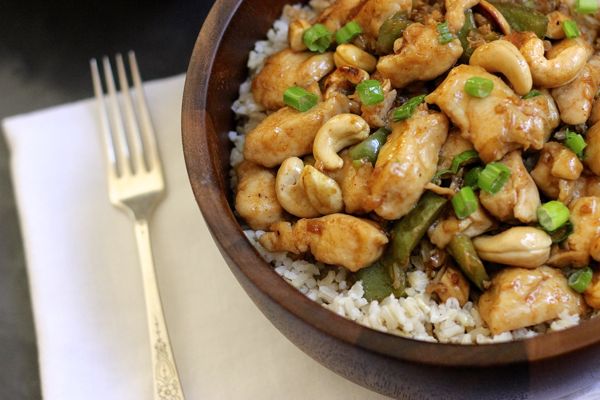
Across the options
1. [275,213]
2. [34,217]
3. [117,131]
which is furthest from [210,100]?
[34,217]

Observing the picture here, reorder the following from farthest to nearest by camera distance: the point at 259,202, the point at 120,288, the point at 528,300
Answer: the point at 120,288
the point at 259,202
the point at 528,300

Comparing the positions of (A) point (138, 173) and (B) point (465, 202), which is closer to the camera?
(B) point (465, 202)

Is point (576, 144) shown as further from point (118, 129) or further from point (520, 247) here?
point (118, 129)

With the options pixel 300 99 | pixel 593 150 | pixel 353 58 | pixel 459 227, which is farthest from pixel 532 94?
pixel 300 99

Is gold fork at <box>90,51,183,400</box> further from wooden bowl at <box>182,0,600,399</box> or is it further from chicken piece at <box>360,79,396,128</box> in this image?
chicken piece at <box>360,79,396,128</box>

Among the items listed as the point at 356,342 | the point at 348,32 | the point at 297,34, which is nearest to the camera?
the point at 356,342

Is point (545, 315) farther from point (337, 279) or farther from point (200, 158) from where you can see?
point (200, 158)

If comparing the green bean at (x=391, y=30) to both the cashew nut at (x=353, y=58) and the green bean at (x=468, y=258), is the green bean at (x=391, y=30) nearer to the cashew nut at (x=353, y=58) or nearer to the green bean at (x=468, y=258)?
the cashew nut at (x=353, y=58)

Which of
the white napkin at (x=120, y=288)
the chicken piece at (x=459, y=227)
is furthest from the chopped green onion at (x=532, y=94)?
the white napkin at (x=120, y=288)
